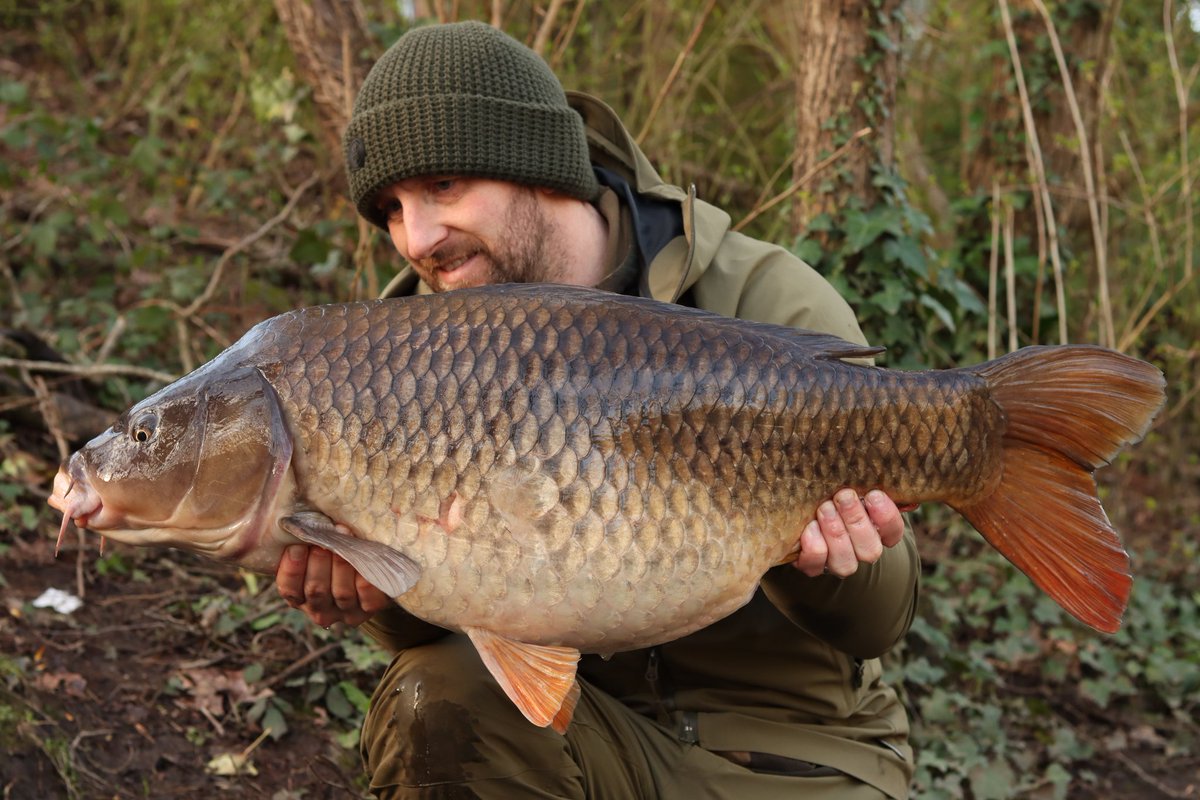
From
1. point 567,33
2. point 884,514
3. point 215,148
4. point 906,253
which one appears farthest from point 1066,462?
point 215,148

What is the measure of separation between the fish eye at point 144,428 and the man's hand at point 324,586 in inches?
8.7

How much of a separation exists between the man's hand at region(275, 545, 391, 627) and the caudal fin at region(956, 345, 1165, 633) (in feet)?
2.57

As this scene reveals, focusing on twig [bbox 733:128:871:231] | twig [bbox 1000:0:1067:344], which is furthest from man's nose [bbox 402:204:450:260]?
twig [bbox 1000:0:1067:344]

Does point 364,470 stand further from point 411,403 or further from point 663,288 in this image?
point 663,288

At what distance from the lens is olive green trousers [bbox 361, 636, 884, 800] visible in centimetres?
177

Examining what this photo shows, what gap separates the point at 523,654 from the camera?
1.52 metres

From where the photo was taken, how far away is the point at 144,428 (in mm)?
1532

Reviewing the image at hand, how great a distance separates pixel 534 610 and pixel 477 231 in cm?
82

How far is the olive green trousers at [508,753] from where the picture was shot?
1771mm

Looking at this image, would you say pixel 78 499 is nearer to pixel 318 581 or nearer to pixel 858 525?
pixel 318 581

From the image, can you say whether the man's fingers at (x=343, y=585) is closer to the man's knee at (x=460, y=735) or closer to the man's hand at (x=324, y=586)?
the man's hand at (x=324, y=586)


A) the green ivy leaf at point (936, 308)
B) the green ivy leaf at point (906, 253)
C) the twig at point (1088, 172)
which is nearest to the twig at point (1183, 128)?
the twig at point (1088, 172)

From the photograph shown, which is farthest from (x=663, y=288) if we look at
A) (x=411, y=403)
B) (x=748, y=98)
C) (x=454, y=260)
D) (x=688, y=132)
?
(x=748, y=98)

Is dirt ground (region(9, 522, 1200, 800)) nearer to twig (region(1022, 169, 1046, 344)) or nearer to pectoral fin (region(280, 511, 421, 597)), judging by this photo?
pectoral fin (region(280, 511, 421, 597))
